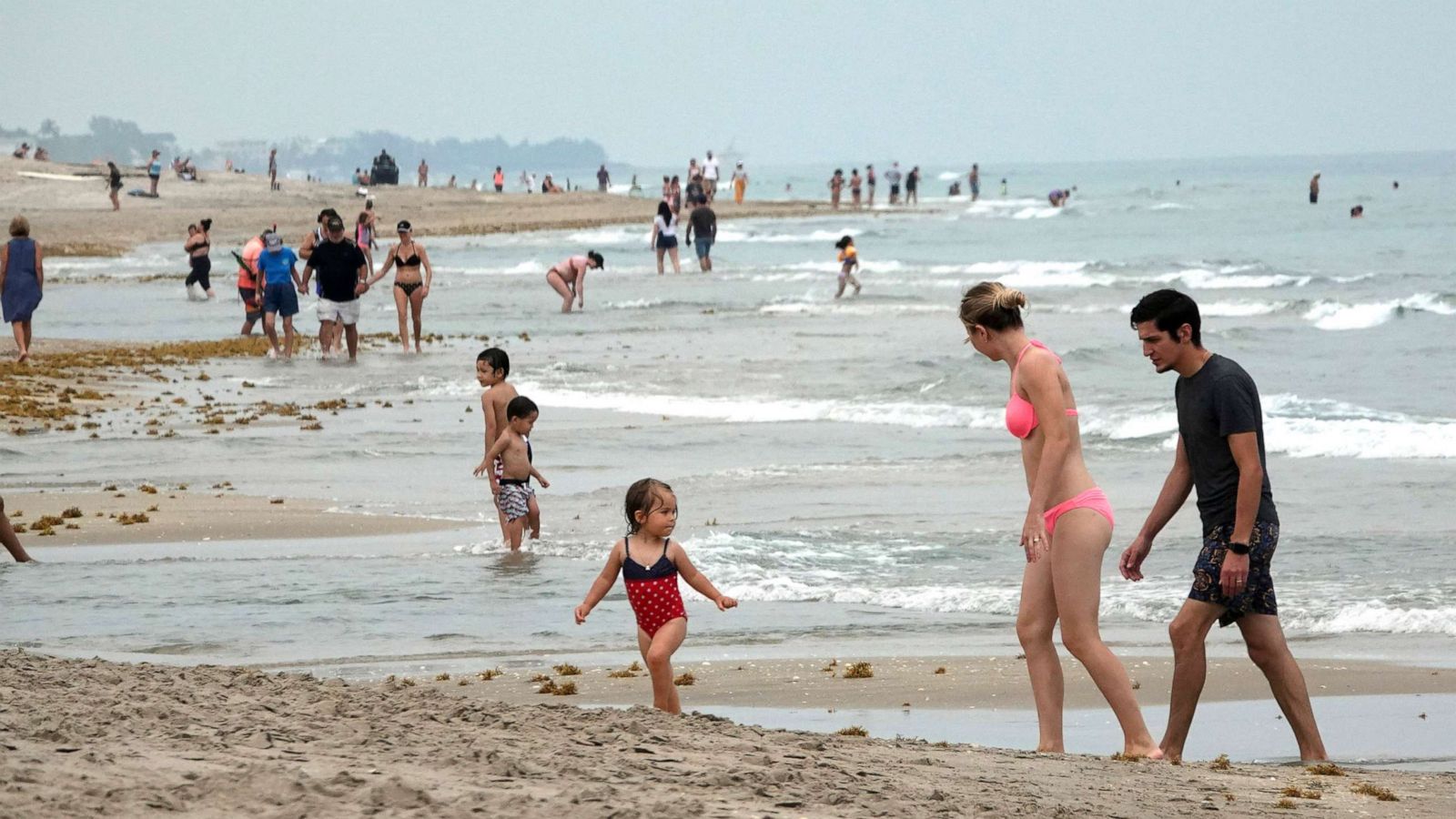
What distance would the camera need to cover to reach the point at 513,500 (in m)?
10.2

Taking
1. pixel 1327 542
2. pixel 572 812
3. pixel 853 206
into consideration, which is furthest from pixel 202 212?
pixel 572 812

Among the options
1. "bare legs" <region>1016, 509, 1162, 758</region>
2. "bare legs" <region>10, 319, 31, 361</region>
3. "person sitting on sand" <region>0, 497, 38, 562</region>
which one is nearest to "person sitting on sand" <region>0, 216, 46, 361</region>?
"bare legs" <region>10, 319, 31, 361</region>

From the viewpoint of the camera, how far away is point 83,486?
12.4 metres

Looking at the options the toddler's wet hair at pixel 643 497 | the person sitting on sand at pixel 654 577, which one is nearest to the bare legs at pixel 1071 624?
the person sitting on sand at pixel 654 577

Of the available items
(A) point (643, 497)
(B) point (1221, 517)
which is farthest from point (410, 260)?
(B) point (1221, 517)

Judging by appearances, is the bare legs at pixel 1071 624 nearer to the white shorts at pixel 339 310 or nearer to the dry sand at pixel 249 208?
the white shorts at pixel 339 310

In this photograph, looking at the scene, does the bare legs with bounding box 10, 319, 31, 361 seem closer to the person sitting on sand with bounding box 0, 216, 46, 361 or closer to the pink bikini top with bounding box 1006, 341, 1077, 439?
the person sitting on sand with bounding box 0, 216, 46, 361

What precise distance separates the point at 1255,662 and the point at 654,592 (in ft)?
6.80

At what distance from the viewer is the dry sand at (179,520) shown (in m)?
10.7

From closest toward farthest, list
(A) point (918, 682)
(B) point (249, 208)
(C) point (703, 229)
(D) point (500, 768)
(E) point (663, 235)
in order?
(D) point (500, 768) → (A) point (918, 682) → (E) point (663, 235) → (C) point (703, 229) → (B) point (249, 208)

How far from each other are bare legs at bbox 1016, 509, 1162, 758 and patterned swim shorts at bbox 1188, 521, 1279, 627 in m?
0.34

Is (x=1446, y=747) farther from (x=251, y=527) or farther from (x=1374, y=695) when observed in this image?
(x=251, y=527)

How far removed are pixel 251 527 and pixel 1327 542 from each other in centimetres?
659

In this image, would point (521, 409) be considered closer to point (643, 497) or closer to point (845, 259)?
point (643, 497)
